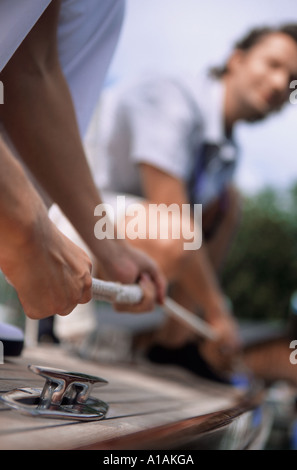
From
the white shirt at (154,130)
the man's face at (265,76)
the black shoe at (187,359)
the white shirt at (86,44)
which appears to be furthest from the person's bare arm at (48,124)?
the man's face at (265,76)

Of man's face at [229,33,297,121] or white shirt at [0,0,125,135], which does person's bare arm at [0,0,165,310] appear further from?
man's face at [229,33,297,121]

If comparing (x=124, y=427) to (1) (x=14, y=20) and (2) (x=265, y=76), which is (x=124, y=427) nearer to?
(1) (x=14, y=20)

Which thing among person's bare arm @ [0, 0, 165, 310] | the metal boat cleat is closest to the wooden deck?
the metal boat cleat

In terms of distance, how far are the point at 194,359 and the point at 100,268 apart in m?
0.95

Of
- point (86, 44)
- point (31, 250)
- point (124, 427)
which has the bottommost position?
point (124, 427)

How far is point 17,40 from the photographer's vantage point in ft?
2.00

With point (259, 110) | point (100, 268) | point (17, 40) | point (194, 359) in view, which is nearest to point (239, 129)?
point (259, 110)

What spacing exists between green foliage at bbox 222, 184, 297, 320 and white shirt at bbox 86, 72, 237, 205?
11824 millimetres

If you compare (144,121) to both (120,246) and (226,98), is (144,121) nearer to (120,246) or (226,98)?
(226,98)

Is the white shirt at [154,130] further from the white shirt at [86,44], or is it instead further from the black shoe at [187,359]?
the white shirt at [86,44]

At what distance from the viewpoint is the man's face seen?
1968mm

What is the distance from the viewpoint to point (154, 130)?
169 centimetres

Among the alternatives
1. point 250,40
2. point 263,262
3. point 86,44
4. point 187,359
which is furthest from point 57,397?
point 263,262

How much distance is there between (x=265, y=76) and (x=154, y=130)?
536mm
